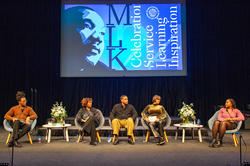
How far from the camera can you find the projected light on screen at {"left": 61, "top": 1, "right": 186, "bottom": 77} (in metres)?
8.59

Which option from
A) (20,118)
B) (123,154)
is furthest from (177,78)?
(20,118)

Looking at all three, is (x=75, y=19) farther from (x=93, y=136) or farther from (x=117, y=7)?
(x=93, y=136)

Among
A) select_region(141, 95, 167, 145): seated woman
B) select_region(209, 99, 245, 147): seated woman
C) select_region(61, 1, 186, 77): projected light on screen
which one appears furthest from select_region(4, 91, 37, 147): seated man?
select_region(209, 99, 245, 147): seated woman

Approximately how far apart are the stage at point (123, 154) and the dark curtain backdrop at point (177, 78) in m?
2.99

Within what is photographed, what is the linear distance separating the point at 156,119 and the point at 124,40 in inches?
130

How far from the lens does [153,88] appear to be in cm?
900

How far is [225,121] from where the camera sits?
5.57 metres

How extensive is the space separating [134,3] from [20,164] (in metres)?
6.13

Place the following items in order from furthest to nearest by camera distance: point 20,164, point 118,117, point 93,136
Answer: point 118,117 → point 93,136 → point 20,164

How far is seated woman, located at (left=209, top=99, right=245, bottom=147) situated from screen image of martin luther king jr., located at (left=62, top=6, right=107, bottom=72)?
13.2 feet

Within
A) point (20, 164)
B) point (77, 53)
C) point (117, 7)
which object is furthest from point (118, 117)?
point (117, 7)

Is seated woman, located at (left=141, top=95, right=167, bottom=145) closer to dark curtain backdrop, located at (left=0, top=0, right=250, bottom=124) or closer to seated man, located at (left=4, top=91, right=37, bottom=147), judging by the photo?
seated man, located at (left=4, top=91, right=37, bottom=147)

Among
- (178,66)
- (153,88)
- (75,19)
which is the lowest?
(153,88)

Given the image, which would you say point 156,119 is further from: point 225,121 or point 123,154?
point 123,154
